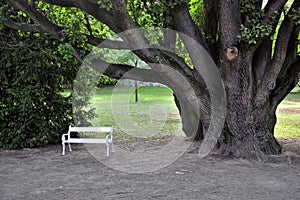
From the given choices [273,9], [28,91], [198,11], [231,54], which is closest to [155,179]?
[231,54]

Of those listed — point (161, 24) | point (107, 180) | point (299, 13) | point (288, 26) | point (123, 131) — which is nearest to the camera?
point (107, 180)

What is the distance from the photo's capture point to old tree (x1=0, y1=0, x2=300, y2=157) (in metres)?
8.52

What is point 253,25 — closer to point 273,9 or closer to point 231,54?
point 273,9

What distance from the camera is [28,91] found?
36.4 ft

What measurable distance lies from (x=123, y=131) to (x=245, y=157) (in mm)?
7420

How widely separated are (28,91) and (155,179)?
17.6ft

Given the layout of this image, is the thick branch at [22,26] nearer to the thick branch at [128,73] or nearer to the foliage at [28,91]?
the foliage at [28,91]

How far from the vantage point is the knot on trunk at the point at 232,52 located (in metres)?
8.54

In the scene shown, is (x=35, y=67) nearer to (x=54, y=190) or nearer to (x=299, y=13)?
(x=54, y=190)

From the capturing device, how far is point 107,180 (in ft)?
24.3

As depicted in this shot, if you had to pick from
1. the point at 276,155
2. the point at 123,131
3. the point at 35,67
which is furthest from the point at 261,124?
the point at 123,131

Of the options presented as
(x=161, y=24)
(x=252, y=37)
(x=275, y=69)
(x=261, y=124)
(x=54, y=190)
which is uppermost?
(x=161, y=24)

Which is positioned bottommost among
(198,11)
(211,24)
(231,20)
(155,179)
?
(155,179)

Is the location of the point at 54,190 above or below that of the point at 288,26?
below
